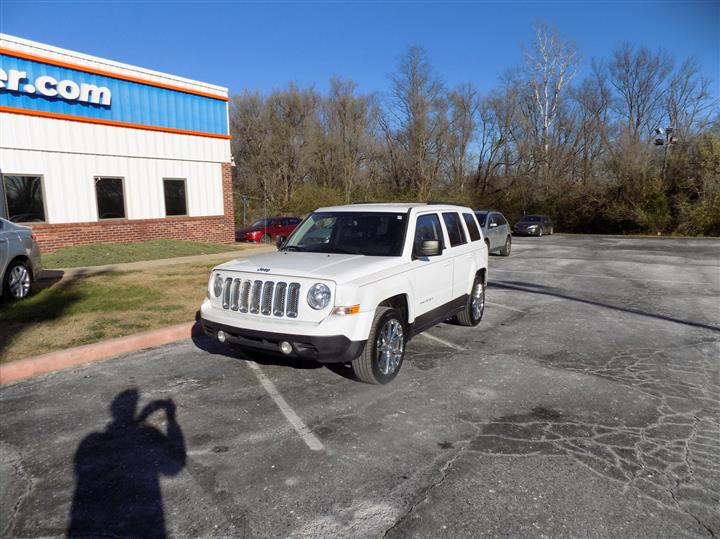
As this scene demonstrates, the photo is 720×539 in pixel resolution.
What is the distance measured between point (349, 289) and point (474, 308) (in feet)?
11.4

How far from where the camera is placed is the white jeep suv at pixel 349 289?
4.59 meters

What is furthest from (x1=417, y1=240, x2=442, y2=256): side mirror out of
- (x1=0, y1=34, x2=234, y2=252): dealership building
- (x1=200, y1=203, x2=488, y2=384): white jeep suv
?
(x1=0, y1=34, x2=234, y2=252): dealership building

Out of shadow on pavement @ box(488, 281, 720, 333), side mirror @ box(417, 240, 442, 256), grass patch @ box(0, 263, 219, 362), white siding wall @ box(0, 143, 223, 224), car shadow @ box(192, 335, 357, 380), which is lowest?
shadow on pavement @ box(488, 281, 720, 333)

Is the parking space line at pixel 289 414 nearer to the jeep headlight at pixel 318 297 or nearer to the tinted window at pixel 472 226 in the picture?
the jeep headlight at pixel 318 297

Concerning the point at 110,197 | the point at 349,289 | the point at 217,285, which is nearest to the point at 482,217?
the point at 110,197

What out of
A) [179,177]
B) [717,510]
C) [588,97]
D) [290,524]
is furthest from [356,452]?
[588,97]

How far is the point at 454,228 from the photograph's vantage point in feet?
22.5

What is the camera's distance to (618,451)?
12.4 ft

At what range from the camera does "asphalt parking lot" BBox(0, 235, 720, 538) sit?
3029 mm

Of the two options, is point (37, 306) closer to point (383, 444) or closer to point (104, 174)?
point (383, 444)

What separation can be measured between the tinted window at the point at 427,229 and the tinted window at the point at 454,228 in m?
0.29

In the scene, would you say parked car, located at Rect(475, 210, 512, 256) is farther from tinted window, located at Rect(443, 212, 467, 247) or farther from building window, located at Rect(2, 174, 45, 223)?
building window, located at Rect(2, 174, 45, 223)

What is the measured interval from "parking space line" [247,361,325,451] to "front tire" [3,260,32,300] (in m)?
5.09

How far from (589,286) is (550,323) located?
14.0 feet
